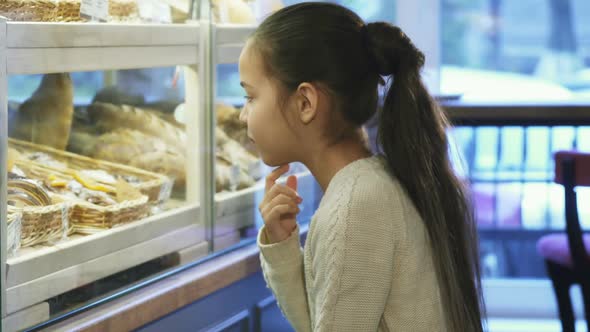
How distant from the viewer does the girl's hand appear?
1602 mm

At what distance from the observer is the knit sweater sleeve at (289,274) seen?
162 cm

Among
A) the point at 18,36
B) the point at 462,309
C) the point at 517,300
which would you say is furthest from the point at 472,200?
the point at 517,300

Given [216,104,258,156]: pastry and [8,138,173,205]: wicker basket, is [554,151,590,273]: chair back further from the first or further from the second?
[8,138,173,205]: wicker basket

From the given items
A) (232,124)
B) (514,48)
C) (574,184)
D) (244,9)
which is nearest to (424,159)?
(232,124)

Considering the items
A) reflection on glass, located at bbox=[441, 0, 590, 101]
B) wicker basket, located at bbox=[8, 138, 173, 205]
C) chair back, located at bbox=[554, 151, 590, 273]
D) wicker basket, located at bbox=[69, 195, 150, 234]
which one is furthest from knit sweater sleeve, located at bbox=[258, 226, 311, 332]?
reflection on glass, located at bbox=[441, 0, 590, 101]

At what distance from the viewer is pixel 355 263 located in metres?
1.36

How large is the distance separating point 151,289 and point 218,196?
1.44 feet

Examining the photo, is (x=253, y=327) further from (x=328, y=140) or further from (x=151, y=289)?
(x=328, y=140)

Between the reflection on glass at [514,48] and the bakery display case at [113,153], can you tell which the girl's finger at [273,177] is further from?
the reflection on glass at [514,48]

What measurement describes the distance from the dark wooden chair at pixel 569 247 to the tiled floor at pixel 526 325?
4.99 feet

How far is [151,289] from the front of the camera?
1907 millimetres

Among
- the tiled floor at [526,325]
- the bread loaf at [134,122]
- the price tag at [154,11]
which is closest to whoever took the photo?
the price tag at [154,11]

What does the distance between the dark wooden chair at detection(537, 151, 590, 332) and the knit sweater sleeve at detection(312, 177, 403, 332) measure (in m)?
1.44

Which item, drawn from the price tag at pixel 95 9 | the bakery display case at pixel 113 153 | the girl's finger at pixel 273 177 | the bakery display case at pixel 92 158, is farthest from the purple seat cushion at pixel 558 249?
the price tag at pixel 95 9
